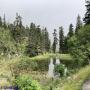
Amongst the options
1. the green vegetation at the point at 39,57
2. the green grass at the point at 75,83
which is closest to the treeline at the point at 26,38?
the green vegetation at the point at 39,57

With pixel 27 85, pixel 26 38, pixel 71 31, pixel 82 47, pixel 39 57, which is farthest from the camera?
pixel 71 31

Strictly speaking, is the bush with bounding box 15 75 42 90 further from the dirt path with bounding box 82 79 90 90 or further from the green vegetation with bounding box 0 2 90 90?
the dirt path with bounding box 82 79 90 90

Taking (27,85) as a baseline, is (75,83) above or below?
below

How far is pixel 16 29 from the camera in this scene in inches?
4700

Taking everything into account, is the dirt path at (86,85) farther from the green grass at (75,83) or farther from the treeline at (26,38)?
the treeline at (26,38)

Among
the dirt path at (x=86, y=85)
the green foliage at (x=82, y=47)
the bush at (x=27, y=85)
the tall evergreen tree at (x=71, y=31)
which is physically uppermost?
the tall evergreen tree at (x=71, y=31)

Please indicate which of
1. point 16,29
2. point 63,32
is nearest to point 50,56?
point 16,29

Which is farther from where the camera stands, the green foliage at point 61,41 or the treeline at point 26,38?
the green foliage at point 61,41

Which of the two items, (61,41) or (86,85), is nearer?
(86,85)

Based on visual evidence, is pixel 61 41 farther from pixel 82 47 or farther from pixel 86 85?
pixel 86 85

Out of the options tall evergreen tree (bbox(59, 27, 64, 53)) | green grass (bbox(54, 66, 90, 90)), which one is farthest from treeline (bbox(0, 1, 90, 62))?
green grass (bbox(54, 66, 90, 90))

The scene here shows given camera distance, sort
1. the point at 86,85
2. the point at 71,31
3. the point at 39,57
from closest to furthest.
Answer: the point at 86,85
the point at 39,57
the point at 71,31

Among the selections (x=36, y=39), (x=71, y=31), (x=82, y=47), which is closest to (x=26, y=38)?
(x=36, y=39)

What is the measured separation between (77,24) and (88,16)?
57879mm
